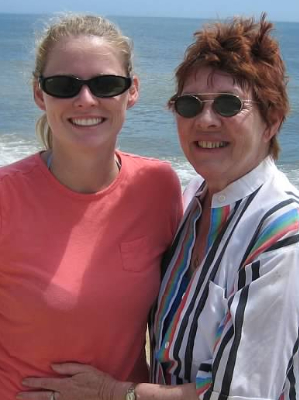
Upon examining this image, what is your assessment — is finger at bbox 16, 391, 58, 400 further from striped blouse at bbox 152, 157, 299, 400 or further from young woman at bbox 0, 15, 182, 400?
striped blouse at bbox 152, 157, 299, 400

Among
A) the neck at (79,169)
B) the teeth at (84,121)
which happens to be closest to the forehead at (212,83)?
the teeth at (84,121)

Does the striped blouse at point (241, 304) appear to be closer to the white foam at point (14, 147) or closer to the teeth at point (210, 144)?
the teeth at point (210, 144)

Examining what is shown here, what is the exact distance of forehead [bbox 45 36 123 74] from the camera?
2508 millimetres

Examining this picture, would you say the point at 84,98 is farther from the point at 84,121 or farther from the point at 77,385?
the point at 77,385

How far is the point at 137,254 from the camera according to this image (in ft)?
8.62

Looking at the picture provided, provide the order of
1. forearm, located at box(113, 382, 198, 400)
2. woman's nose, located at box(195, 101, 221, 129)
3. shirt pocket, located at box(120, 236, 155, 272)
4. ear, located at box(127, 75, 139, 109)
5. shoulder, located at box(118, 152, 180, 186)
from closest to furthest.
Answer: forearm, located at box(113, 382, 198, 400) < woman's nose, located at box(195, 101, 221, 129) < shirt pocket, located at box(120, 236, 155, 272) < ear, located at box(127, 75, 139, 109) < shoulder, located at box(118, 152, 180, 186)

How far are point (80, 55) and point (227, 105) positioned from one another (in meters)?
0.63

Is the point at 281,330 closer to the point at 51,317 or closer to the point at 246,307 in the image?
the point at 246,307

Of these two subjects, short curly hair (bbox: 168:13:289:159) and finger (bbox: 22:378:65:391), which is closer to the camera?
short curly hair (bbox: 168:13:289:159)

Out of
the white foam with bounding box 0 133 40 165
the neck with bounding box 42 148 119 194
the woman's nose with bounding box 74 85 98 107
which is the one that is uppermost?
the white foam with bounding box 0 133 40 165

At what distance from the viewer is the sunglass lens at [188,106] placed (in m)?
2.40

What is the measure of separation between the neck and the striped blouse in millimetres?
493

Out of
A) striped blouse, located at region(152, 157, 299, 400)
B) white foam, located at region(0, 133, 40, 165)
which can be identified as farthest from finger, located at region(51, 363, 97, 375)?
white foam, located at region(0, 133, 40, 165)

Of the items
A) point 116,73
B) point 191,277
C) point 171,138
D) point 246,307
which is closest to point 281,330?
point 246,307
